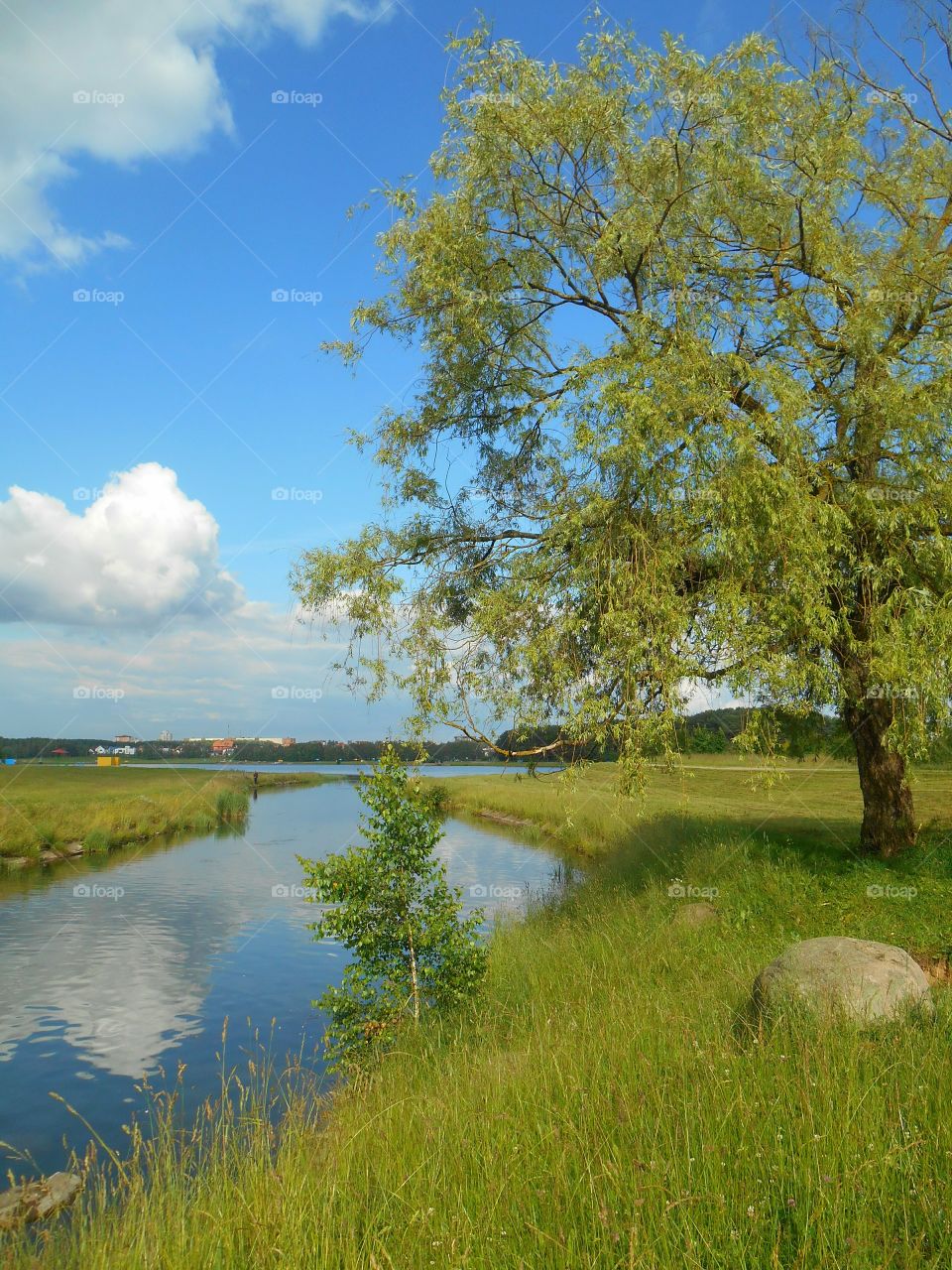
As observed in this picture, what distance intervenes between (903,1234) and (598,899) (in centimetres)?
1294

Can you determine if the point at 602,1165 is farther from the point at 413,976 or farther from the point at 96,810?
the point at 96,810

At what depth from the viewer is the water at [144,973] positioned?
11953 millimetres

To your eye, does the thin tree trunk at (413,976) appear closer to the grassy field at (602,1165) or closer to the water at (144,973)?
the grassy field at (602,1165)

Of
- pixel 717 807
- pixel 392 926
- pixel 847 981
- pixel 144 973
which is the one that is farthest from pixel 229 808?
pixel 847 981

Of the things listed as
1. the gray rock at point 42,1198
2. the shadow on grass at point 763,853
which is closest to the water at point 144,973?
the gray rock at point 42,1198

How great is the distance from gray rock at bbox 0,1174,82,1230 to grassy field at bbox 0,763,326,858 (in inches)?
1031

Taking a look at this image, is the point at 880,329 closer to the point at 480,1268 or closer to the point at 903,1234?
the point at 903,1234

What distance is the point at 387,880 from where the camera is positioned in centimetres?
1095

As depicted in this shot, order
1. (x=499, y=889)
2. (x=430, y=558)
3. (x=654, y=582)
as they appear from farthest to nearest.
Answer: (x=499, y=889)
(x=430, y=558)
(x=654, y=582)

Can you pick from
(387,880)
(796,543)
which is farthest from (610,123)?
(387,880)

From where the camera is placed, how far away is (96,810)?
1598 inches

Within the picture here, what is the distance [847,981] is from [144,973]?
15437 millimetres

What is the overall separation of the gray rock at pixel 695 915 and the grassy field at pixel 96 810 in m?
27.4

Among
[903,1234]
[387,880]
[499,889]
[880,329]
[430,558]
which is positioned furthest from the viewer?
[499,889]
